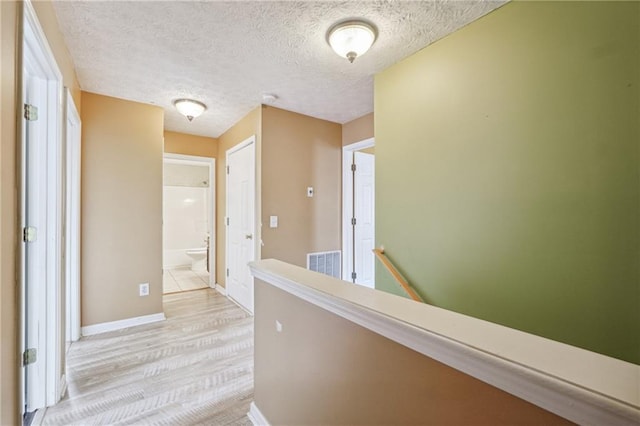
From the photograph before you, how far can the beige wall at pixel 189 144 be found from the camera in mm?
4168

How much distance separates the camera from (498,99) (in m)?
1.77

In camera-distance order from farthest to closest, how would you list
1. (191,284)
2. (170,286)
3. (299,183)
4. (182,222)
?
(182,222), (191,284), (170,286), (299,183)

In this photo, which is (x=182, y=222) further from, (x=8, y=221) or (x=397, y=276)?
(x=8, y=221)

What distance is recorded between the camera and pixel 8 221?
1059 mm

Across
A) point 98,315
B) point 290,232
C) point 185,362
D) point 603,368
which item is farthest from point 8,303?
point 290,232

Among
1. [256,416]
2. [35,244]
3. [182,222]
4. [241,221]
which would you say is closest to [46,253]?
[35,244]

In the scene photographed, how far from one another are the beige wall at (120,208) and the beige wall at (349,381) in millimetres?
2160

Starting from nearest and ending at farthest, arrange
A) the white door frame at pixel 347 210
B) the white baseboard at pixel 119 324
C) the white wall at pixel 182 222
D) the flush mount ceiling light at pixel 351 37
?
the flush mount ceiling light at pixel 351 37 → the white baseboard at pixel 119 324 → the white door frame at pixel 347 210 → the white wall at pixel 182 222

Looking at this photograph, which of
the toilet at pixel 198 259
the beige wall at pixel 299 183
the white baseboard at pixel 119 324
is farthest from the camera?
the toilet at pixel 198 259

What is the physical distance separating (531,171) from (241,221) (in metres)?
3.11

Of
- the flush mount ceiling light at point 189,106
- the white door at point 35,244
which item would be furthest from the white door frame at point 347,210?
the white door at point 35,244

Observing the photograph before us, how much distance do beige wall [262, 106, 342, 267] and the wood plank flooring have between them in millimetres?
1064

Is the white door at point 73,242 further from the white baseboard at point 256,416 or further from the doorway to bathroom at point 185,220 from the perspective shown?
the doorway to bathroom at point 185,220

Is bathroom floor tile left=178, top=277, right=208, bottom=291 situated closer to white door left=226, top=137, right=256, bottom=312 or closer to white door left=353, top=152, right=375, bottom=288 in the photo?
white door left=226, top=137, right=256, bottom=312
